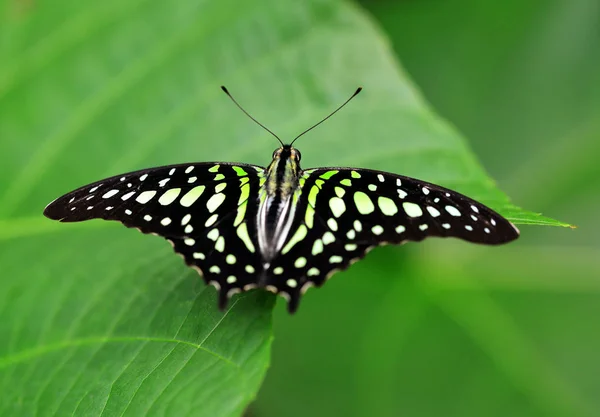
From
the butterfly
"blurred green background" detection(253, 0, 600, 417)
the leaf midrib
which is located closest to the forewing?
the butterfly

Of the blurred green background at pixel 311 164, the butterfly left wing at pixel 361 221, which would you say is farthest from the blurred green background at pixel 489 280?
the butterfly left wing at pixel 361 221

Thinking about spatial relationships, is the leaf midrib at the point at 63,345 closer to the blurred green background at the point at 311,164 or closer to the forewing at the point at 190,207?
the blurred green background at the point at 311,164

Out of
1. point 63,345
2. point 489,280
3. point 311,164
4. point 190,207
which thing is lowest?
point 63,345

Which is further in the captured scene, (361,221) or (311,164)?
Result: (311,164)

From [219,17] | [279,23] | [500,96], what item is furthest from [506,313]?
[219,17]

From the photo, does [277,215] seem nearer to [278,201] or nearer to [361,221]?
[278,201]

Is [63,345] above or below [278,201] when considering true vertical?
below

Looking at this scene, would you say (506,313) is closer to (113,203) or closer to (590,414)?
(590,414)

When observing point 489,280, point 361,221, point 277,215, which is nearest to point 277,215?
point 277,215
